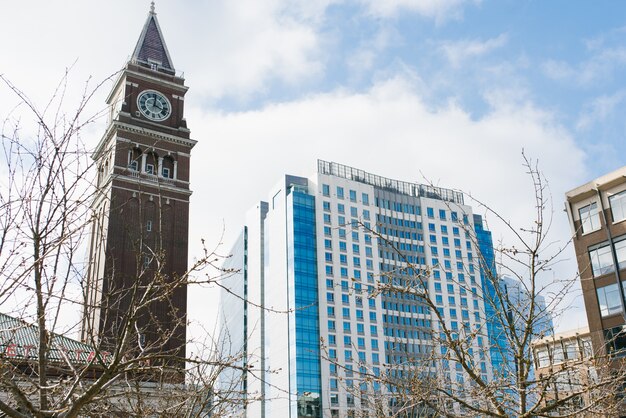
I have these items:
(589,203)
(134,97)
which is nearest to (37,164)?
(589,203)

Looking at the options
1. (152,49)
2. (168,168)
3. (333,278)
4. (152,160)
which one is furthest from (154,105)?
(333,278)

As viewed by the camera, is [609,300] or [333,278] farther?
[333,278]

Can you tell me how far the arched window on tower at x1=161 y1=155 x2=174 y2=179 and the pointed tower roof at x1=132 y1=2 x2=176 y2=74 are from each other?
9.35 metres

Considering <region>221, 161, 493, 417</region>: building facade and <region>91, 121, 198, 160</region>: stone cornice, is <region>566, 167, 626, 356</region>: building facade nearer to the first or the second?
<region>91, 121, 198, 160</region>: stone cornice

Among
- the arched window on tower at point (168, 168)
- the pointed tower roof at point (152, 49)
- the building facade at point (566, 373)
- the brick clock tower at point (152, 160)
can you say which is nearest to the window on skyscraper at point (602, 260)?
the building facade at point (566, 373)

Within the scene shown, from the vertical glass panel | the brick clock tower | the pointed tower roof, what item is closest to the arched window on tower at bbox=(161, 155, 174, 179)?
the brick clock tower

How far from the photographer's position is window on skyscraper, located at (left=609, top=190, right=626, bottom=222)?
111 feet

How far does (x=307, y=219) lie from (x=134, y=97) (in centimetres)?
3705

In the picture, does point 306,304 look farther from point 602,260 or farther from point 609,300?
point 609,300

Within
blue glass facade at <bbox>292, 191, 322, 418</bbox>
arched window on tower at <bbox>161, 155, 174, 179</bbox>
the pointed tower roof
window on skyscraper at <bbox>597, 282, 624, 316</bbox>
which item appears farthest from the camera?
blue glass facade at <bbox>292, 191, 322, 418</bbox>

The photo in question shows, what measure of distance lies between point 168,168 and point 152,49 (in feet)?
43.2

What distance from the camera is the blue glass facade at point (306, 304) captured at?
258 ft

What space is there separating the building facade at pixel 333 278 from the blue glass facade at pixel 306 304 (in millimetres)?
124

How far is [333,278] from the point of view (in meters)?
85.2
